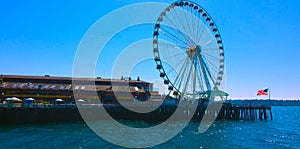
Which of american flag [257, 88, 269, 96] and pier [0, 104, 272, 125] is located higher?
american flag [257, 88, 269, 96]

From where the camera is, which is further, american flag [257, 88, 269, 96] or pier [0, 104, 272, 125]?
american flag [257, 88, 269, 96]

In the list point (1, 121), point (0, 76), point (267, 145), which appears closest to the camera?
point (267, 145)

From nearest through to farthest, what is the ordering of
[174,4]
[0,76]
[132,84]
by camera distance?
1. [174,4]
2. [0,76]
3. [132,84]

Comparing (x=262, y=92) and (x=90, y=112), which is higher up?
(x=262, y=92)

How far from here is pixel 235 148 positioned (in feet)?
72.2

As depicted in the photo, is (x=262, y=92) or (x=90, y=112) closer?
(x=90, y=112)

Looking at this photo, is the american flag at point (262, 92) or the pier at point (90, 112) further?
the american flag at point (262, 92)

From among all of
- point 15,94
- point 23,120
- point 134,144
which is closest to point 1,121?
point 23,120

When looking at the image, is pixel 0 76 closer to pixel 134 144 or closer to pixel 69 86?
pixel 69 86

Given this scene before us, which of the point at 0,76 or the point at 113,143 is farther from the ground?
the point at 0,76

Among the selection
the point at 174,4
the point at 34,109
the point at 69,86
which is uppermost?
the point at 174,4

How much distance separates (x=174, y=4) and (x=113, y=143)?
28939 mm

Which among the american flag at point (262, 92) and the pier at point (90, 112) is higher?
the american flag at point (262, 92)

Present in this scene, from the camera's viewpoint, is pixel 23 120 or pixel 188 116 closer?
pixel 23 120
